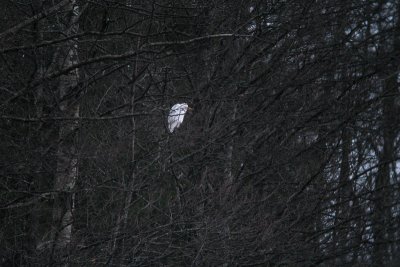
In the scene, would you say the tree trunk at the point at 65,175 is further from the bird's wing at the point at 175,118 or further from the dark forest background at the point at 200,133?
the bird's wing at the point at 175,118

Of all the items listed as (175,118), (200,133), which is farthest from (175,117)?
(200,133)

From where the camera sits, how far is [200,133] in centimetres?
706

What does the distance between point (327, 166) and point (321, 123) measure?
571 millimetres

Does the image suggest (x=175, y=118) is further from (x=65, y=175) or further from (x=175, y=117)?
(x=65, y=175)

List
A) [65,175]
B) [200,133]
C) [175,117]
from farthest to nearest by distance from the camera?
[175,117] < [200,133] < [65,175]

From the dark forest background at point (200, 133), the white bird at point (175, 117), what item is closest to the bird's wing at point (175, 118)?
the white bird at point (175, 117)

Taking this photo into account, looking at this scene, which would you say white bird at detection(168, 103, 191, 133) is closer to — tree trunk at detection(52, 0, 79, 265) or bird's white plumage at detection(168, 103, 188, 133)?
bird's white plumage at detection(168, 103, 188, 133)

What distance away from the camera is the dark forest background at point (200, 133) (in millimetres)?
6473

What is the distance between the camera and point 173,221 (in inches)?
263

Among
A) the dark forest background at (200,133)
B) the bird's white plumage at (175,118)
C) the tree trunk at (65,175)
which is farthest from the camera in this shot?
the bird's white plumage at (175,118)

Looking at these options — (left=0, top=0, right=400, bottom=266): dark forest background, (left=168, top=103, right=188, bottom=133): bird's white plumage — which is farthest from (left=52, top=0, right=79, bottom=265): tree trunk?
(left=168, top=103, right=188, bottom=133): bird's white plumage

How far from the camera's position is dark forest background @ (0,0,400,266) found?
21.2ft

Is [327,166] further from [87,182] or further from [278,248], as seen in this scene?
[87,182]

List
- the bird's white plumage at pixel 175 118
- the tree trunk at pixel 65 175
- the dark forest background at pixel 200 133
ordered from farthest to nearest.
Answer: the bird's white plumage at pixel 175 118 < the dark forest background at pixel 200 133 < the tree trunk at pixel 65 175
